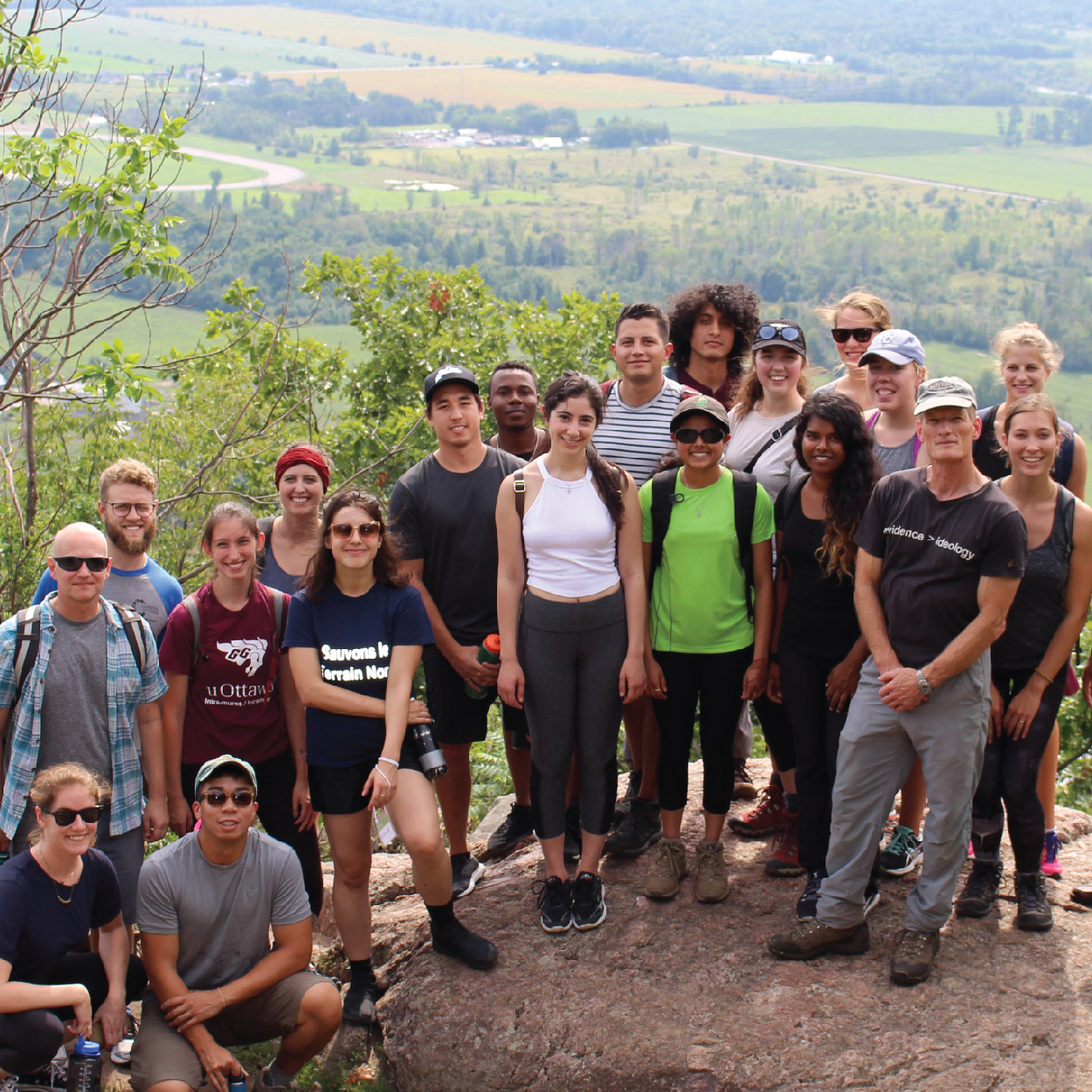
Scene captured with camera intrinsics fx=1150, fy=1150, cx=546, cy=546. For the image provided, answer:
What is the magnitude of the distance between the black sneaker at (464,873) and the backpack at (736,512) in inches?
79.1

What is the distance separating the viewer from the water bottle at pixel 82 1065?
184 inches

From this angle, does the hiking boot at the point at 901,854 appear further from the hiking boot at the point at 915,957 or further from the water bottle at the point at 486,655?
the water bottle at the point at 486,655

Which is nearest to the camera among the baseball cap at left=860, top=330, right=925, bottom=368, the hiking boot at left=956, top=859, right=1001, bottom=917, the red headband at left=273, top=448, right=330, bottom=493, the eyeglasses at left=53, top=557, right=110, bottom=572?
the eyeglasses at left=53, top=557, right=110, bottom=572

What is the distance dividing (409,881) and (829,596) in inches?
138

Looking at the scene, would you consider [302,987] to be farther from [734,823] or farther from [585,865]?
[734,823]

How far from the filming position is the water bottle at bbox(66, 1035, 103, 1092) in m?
4.67

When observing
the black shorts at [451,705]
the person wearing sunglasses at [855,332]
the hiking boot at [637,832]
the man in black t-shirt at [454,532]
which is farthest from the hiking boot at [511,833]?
the person wearing sunglasses at [855,332]

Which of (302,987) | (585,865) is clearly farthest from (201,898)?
(585,865)

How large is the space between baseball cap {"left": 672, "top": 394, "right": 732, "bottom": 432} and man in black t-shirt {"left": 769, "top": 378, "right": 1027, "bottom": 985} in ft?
2.64

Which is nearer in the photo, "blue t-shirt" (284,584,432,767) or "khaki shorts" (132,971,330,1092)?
"khaki shorts" (132,971,330,1092)

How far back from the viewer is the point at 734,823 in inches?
252

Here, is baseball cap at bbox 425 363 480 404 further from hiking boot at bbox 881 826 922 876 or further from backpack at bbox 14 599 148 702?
hiking boot at bbox 881 826 922 876

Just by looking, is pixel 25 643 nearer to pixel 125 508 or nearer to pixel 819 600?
pixel 125 508

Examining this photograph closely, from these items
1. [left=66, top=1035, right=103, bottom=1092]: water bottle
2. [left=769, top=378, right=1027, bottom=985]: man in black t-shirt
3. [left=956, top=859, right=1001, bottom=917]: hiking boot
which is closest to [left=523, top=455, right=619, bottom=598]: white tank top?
[left=769, top=378, right=1027, bottom=985]: man in black t-shirt
